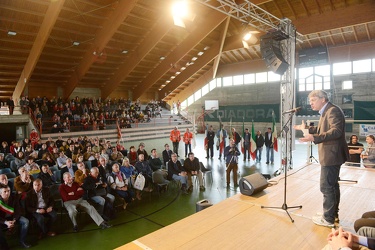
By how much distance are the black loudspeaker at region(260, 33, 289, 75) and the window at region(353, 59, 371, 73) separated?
41.8 ft

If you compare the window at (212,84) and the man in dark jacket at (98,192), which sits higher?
the window at (212,84)

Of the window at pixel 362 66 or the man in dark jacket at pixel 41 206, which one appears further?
the window at pixel 362 66

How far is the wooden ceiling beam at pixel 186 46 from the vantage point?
13789mm

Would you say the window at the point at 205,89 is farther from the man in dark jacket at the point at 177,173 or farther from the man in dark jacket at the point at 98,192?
the man in dark jacket at the point at 98,192

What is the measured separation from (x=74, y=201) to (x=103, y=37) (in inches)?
402

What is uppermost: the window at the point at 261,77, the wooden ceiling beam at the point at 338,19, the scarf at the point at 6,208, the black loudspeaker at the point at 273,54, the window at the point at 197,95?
the wooden ceiling beam at the point at 338,19

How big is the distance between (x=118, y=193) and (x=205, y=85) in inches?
798

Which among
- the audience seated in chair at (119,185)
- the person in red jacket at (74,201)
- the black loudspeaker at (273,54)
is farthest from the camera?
the black loudspeaker at (273,54)

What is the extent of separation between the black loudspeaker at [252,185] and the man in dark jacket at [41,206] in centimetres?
340

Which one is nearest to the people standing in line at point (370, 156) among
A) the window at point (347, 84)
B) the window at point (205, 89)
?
the window at point (347, 84)

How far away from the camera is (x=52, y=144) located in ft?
29.5

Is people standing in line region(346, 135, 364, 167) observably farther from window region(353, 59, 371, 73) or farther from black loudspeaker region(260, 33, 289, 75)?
window region(353, 59, 371, 73)

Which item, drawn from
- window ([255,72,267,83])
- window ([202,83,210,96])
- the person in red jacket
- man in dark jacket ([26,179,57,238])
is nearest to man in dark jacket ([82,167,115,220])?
the person in red jacket

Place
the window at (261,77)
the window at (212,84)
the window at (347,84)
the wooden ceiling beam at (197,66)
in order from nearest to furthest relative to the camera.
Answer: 1. the window at (347,84)
2. the wooden ceiling beam at (197,66)
3. the window at (261,77)
4. the window at (212,84)
